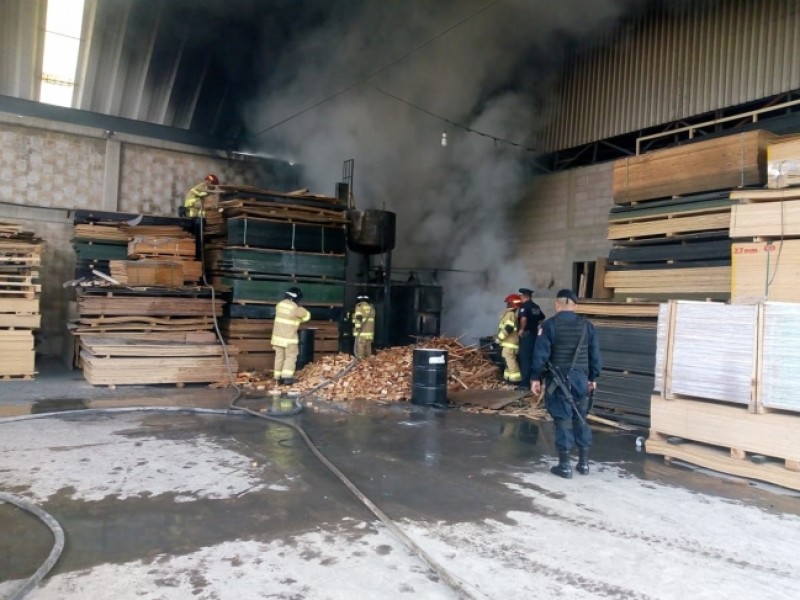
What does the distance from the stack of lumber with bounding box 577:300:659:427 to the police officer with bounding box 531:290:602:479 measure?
209 centimetres

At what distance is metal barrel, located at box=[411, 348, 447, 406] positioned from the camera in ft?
28.7

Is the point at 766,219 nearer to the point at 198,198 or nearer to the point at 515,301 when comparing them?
the point at 515,301

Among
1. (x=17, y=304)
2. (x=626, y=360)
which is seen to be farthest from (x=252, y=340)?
(x=626, y=360)

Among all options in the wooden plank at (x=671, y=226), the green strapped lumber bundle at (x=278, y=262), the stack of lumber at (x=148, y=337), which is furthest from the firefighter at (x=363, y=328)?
the wooden plank at (x=671, y=226)

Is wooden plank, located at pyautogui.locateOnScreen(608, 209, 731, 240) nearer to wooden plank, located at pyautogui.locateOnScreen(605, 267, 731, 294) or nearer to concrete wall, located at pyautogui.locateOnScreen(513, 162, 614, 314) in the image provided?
wooden plank, located at pyautogui.locateOnScreen(605, 267, 731, 294)

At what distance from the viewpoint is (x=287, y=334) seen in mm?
9484

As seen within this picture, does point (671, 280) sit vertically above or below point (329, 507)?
above

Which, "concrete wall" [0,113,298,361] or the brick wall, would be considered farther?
the brick wall

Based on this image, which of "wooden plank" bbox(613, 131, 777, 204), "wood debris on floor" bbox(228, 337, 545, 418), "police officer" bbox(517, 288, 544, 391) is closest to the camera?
"wooden plank" bbox(613, 131, 777, 204)

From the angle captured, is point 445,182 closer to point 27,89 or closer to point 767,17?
point 767,17

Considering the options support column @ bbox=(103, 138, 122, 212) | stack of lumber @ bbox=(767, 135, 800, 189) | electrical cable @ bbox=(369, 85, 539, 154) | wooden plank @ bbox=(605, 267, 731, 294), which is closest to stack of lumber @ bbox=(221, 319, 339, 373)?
support column @ bbox=(103, 138, 122, 212)

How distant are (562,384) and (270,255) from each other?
651cm

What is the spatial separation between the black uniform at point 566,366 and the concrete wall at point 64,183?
30.3 ft

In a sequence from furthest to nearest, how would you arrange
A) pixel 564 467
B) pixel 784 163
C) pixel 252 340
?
pixel 252 340
pixel 784 163
pixel 564 467
